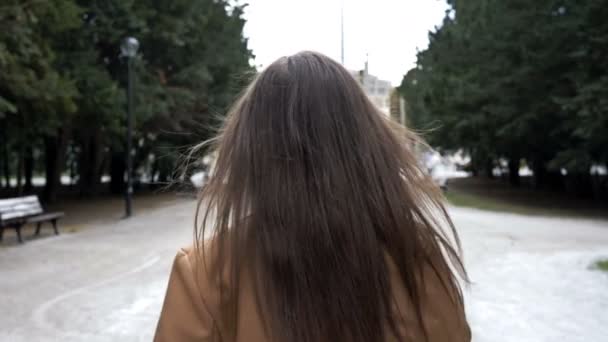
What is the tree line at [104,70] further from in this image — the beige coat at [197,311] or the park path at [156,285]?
the beige coat at [197,311]

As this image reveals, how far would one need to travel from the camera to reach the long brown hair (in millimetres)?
1349

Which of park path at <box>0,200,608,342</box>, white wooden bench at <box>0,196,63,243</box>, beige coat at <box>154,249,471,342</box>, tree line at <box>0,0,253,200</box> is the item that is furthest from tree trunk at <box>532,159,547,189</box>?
beige coat at <box>154,249,471,342</box>

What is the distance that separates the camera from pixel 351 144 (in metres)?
1.43

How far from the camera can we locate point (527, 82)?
2256cm

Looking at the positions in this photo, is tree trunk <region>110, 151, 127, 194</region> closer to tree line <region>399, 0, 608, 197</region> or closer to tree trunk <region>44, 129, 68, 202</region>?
tree trunk <region>44, 129, 68, 202</region>

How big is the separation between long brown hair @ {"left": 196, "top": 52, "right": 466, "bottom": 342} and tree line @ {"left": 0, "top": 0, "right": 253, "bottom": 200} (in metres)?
7.01

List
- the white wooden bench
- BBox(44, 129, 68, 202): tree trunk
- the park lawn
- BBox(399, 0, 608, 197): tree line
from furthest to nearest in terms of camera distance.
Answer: BBox(44, 129, 68, 202): tree trunk < the park lawn < BBox(399, 0, 608, 197): tree line < the white wooden bench

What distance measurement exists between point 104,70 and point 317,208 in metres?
19.1

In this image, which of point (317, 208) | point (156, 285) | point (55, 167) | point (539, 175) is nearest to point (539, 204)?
point (539, 175)

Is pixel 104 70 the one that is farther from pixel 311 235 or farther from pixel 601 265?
pixel 311 235

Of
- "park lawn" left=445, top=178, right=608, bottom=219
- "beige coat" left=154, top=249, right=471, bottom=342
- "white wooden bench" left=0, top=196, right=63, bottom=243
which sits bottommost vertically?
"park lawn" left=445, top=178, right=608, bottom=219

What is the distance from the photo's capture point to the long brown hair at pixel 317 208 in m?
1.35

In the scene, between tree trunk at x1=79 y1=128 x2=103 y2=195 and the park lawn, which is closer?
the park lawn

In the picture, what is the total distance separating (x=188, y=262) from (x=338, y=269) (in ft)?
1.06
